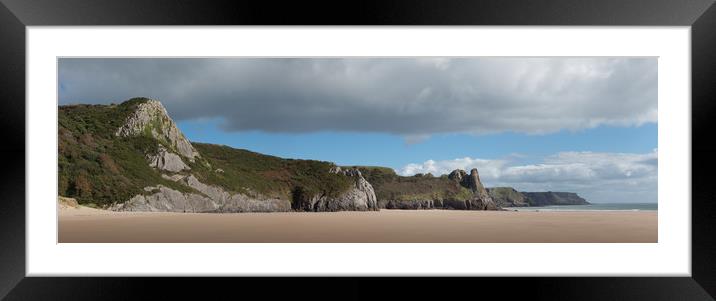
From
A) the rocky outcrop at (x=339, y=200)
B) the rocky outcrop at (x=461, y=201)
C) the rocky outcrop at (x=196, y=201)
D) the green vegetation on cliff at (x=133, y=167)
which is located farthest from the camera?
the rocky outcrop at (x=461, y=201)

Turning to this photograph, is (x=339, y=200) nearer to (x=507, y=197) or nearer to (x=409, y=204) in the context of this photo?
(x=409, y=204)

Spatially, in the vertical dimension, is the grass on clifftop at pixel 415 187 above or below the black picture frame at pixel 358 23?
below

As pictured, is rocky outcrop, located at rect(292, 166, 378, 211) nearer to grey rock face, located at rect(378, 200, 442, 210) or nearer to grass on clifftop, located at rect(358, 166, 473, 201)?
grey rock face, located at rect(378, 200, 442, 210)

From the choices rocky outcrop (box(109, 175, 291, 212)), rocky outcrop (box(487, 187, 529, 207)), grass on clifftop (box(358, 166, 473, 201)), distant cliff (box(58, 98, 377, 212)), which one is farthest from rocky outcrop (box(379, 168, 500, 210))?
rocky outcrop (box(109, 175, 291, 212))

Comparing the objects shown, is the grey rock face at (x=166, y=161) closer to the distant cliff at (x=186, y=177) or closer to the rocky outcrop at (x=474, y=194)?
the distant cliff at (x=186, y=177)

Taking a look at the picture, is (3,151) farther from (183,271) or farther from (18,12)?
(183,271)

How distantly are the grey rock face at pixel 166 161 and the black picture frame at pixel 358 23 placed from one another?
3043cm

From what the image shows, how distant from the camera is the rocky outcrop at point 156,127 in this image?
117ft

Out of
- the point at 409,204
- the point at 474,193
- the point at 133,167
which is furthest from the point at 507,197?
the point at 133,167

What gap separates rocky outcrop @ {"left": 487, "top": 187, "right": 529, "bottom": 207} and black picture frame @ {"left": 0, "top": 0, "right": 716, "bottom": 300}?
46.7m

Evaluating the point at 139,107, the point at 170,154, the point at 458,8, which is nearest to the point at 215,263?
the point at 458,8

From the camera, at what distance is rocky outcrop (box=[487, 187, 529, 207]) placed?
50.1 meters

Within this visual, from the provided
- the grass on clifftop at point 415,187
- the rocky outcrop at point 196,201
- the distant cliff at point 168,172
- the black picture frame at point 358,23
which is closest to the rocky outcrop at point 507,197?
the grass on clifftop at point 415,187

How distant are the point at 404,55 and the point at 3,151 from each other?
3.26 metres
